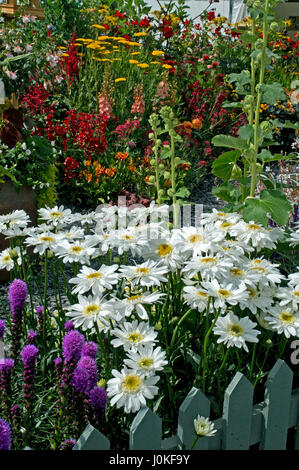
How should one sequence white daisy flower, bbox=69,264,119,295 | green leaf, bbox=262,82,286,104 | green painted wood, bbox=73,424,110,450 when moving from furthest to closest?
green leaf, bbox=262,82,286,104 → white daisy flower, bbox=69,264,119,295 → green painted wood, bbox=73,424,110,450

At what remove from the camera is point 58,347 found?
1.86m

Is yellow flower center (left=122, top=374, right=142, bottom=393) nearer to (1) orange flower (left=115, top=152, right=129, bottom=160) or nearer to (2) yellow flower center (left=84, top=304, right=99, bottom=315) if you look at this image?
(2) yellow flower center (left=84, top=304, right=99, bottom=315)

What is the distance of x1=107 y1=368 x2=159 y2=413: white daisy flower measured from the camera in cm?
128

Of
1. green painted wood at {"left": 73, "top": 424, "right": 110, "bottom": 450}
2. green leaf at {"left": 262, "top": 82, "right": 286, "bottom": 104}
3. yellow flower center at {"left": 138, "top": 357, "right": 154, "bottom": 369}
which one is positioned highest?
green leaf at {"left": 262, "top": 82, "right": 286, "bottom": 104}

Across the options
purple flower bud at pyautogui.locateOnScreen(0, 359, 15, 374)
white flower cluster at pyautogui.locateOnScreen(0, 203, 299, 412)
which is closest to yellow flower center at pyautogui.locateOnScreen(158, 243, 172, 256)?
white flower cluster at pyautogui.locateOnScreen(0, 203, 299, 412)

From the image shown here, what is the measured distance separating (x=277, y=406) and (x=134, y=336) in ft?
1.92

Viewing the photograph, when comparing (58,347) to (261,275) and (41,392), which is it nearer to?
(41,392)

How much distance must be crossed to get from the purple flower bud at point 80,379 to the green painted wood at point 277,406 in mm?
618

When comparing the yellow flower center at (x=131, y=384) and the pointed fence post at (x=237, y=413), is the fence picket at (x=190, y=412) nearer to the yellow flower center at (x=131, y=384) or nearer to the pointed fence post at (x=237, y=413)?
the pointed fence post at (x=237, y=413)

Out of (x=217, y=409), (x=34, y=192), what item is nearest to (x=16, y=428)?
(x=217, y=409)

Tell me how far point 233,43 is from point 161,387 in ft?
24.4

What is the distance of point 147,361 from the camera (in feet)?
4.41

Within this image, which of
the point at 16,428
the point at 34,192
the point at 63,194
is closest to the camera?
the point at 16,428

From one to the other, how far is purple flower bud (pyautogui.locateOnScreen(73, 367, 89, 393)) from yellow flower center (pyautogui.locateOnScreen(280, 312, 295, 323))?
25.2 inches
